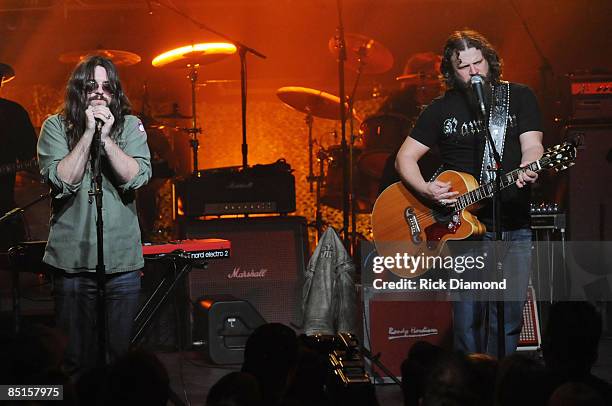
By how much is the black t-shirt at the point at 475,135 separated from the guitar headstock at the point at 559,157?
0.18 m

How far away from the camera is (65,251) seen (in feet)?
13.4

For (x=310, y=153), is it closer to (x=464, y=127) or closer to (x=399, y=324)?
(x=399, y=324)

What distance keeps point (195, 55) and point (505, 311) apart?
16.8 feet

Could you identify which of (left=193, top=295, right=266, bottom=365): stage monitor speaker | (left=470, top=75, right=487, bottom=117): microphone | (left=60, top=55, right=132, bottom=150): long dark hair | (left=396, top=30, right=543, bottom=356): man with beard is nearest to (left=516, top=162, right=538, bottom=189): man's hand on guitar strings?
(left=396, top=30, right=543, bottom=356): man with beard

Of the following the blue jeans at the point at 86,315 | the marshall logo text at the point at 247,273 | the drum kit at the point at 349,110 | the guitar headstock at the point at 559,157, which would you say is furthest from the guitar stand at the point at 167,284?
the drum kit at the point at 349,110

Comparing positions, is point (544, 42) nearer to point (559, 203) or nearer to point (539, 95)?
point (539, 95)

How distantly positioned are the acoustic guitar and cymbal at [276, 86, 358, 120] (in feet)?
12.3

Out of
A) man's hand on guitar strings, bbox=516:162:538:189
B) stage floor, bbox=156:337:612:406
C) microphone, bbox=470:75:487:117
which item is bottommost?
stage floor, bbox=156:337:612:406

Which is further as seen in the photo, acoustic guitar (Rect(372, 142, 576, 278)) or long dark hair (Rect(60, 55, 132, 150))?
acoustic guitar (Rect(372, 142, 576, 278))

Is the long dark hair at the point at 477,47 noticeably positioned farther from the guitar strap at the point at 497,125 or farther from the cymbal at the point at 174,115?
the cymbal at the point at 174,115

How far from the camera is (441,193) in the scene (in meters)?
5.22

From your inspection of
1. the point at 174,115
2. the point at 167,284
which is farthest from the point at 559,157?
the point at 174,115

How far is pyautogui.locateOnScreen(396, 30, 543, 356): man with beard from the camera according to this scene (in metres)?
4.88

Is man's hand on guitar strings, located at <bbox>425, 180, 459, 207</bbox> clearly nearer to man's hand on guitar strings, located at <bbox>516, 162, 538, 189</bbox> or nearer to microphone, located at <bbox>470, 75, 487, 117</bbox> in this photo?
man's hand on guitar strings, located at <bbox>516, 162, 538, 189</bbox>
